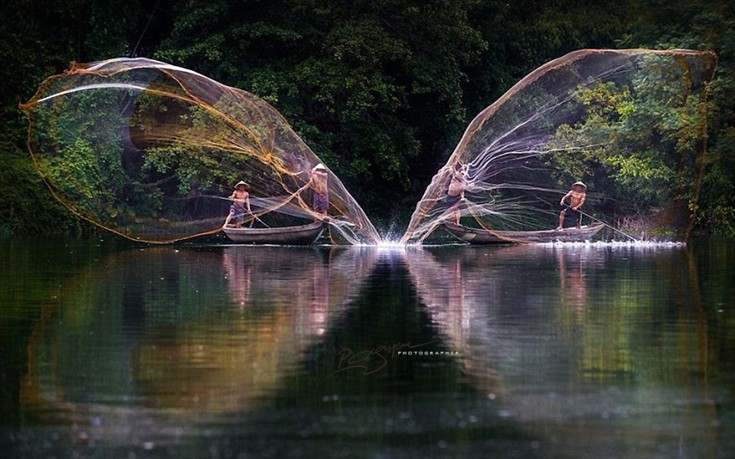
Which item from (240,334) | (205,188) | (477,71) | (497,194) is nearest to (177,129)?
(205,188)

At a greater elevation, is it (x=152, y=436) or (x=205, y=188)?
(x=205, y=188)

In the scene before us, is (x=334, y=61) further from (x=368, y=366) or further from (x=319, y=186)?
(x=368, y=366)

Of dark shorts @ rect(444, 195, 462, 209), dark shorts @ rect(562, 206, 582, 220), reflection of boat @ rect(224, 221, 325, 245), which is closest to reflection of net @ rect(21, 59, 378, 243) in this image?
reflection of boat @ rect(224, 221, 325, 245)

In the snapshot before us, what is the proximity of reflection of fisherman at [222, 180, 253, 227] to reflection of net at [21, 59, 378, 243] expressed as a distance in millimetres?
173

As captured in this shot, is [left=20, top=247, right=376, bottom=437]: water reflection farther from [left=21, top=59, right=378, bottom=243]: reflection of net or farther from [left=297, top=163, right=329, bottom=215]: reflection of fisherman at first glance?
[left=297, top=163, right=329, bottom=215]: reflection of fisherman

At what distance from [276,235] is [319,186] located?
10.2ft

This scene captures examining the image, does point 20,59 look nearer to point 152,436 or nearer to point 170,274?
Answer: point 170,274

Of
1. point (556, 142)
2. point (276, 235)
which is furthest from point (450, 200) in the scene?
point (276, 235)

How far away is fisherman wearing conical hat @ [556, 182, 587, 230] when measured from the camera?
3294 cm

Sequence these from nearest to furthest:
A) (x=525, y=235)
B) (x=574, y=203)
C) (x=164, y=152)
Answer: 1. (x=164, y=152)
2. (x=574, y=203)
3. (x=525, y=235)

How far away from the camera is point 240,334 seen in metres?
15.1

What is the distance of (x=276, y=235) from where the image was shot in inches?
1331

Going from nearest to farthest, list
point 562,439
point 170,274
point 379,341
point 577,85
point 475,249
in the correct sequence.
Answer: point 562,439 → point 379,341 → point 170,274 → point 577,85 → point 475,249

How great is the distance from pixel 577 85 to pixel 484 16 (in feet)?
61.9
